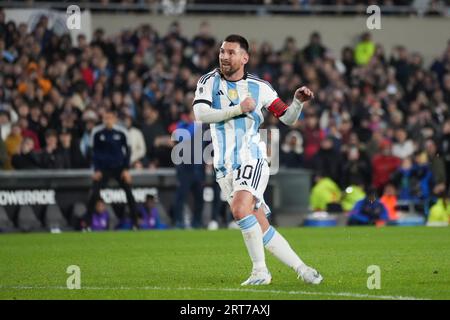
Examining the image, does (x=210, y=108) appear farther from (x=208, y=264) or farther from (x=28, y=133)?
(x=28, y=133)

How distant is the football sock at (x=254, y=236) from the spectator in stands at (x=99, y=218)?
11554 millimetres

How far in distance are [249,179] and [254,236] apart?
558 mm

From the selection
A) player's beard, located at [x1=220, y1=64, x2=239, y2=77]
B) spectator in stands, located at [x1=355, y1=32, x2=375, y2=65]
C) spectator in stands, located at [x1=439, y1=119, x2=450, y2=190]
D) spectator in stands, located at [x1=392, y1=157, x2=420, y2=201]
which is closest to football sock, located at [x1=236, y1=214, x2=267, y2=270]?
player's beard, located at [x1=220, y1=64, x2=239, y2=77]

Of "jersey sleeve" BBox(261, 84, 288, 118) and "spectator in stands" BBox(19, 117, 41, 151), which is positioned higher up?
"jersey sleeve" BBox(261, 84, 288, 118)

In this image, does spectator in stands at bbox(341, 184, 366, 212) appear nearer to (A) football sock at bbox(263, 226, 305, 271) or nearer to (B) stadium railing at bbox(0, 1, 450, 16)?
(B) stadium railing at bbox(0, 1, 450, 16)

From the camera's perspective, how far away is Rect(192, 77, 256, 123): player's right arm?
10.9m

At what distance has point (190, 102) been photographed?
25.3 meters

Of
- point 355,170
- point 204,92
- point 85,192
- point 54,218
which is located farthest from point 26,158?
point 204,92

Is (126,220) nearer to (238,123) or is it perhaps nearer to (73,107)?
(73,107)

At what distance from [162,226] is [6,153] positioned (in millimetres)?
3435

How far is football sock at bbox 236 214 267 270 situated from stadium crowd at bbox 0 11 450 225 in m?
12.8

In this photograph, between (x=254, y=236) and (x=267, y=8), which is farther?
(x=267, y=8)

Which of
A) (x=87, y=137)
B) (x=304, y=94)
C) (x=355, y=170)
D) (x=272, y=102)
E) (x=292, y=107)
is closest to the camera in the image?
(x=304, y=94)
